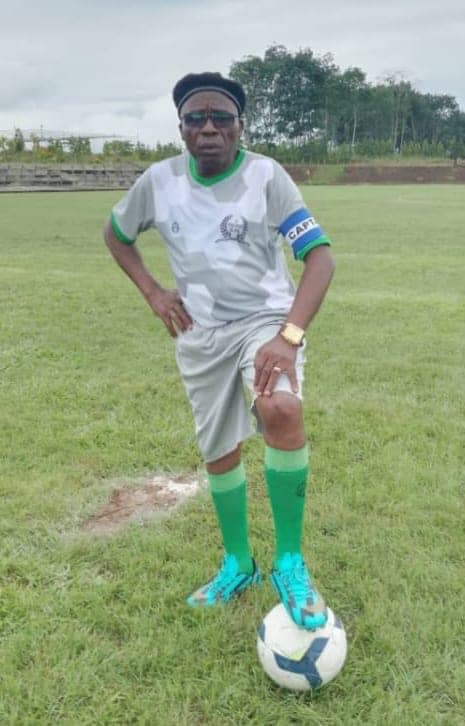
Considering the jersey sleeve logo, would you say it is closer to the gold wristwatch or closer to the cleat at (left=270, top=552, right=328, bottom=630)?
the gold wristwatch

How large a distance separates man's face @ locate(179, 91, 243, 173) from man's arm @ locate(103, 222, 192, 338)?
1.58ft

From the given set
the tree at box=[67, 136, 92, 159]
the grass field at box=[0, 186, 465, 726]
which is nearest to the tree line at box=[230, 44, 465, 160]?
the tree at box=[67, 136, 92, 159]

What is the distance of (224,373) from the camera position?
257cm

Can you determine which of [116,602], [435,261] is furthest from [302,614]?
[435,261]

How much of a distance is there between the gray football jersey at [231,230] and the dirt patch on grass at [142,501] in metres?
1.30

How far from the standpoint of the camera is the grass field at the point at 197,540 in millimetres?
2285

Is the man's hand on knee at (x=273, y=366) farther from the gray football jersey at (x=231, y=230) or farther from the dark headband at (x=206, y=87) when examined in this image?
the dark headband at (x=206, y=87)

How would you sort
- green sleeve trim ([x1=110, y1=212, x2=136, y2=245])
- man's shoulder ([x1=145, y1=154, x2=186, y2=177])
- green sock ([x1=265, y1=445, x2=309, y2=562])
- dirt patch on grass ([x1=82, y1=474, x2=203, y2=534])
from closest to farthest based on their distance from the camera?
green sock ([x1=265, y1=445, x2=309, y2=562]) < man's shoulder ([x1=145, y1=154, x2=186, y2=177]) < green sleeve trim ([x1=110, y1=212, x2=136, y2=245]) < dirt patch on grass ([x1=82, y1=474, x2=203, y2=534])

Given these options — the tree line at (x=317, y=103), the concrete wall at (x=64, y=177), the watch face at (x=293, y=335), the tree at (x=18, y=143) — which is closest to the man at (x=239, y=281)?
the watch face at (x=293, y=335)

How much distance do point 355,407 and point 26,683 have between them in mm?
3017

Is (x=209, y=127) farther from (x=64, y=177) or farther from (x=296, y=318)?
(x=64, y=177)

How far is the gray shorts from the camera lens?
2.44 m

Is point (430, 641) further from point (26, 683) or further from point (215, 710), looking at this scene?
point (26, 683)

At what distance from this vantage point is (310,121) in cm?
8169
